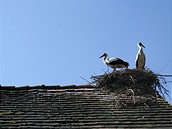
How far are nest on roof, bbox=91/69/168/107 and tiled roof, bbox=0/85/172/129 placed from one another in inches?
11.5

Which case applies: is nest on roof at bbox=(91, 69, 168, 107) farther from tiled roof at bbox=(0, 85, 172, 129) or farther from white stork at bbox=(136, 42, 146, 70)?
white stork at bbox=(136, 42, 146, 70)

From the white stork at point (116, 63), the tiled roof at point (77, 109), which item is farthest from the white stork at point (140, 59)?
the tiled roof at point (77, 109)

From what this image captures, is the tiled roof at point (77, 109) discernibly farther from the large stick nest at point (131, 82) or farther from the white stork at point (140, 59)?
the white stork at point (140, 59)

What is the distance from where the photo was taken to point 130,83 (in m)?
9.27

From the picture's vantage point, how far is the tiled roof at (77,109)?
6.33 metres

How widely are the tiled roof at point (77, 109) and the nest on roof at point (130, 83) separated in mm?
291

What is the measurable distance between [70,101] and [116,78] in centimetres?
208

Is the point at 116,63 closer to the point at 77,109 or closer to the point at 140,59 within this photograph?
the point at 140,59

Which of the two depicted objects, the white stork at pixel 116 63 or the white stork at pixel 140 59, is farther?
the white stork at pixel 140 59

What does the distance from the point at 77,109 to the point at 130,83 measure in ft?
7.94

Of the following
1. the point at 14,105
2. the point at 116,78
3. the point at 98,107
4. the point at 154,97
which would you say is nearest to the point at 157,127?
the point at 98,107

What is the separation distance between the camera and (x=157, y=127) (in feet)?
20.1

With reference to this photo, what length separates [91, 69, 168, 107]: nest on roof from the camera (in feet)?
28.1

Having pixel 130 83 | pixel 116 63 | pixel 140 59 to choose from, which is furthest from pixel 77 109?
pixel 140 59
